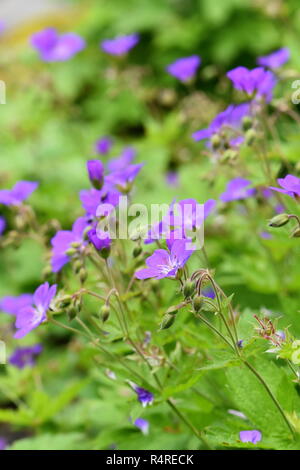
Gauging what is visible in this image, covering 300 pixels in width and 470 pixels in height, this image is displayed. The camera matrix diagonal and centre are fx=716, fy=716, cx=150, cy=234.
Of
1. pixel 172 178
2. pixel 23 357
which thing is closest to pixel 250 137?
pixel 23 357

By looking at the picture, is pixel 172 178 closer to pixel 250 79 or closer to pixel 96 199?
pixel 250 79

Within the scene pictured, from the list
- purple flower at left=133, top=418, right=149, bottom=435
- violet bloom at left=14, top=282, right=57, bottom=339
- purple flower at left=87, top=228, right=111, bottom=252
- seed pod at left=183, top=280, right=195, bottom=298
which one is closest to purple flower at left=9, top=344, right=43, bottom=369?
purple flower at left=133, top=418, right=149, bottom=435

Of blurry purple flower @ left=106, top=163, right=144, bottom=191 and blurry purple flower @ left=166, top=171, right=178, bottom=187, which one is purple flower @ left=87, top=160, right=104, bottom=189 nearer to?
blurry purple flower @ left=106, top=163, right=144, bottom=191

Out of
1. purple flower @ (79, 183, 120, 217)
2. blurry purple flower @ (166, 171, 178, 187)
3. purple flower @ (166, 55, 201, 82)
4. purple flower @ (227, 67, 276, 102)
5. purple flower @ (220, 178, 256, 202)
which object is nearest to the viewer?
purple flower @ (79, 183, 120, 217)

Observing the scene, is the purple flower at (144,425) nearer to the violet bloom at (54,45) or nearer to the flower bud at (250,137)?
the flower bud at (250,137)

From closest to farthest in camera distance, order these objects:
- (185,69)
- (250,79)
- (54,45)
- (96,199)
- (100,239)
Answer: (100,239)
(96,199)
(250,79)
(185,69)
(54,45)
